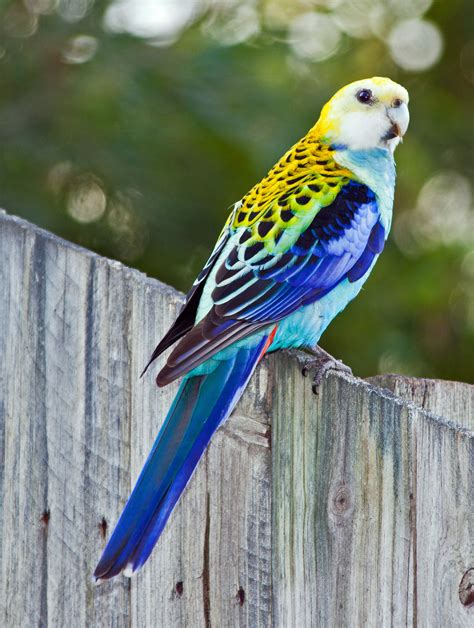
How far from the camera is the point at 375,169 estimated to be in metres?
3.46

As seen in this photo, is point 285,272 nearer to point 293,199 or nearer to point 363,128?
point 293,199

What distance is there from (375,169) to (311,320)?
0.67 meters

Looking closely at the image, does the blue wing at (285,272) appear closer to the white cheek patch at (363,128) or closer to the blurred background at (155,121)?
the white cheek patch at (363,128)

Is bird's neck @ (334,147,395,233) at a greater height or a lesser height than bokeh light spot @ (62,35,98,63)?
lesser

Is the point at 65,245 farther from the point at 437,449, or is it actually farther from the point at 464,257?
the point at 464,257

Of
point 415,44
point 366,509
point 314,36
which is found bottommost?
point 366,509

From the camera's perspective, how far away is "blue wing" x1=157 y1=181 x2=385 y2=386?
2514mm

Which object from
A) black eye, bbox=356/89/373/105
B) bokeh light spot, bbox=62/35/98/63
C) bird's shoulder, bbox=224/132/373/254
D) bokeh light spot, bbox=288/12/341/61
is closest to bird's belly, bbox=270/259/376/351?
bird's shoulder, bbox=224/132/373/254

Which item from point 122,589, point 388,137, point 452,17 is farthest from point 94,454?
point 452,17

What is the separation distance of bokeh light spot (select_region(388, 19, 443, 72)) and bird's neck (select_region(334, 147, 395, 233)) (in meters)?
2.87

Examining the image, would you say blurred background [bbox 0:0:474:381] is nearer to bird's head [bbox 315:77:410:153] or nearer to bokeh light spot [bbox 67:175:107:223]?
bokeh light spot [bbox 67:175:107:223]

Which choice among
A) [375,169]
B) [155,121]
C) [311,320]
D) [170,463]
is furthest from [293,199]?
[155,121]

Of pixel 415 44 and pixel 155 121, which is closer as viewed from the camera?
pixel 155 121

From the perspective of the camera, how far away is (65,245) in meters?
2.71
